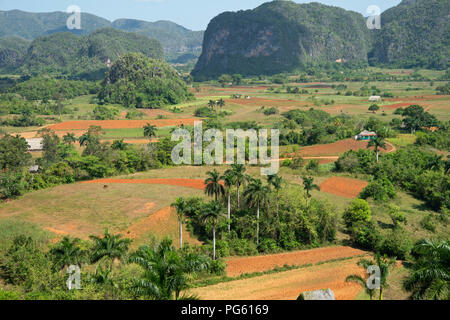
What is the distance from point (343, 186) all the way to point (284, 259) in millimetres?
17435

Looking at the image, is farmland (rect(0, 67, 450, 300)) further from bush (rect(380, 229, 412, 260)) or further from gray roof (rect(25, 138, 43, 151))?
gray roof (rect(25, 138, 43, 151))

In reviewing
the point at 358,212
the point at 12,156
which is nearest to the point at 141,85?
the point at 12,156

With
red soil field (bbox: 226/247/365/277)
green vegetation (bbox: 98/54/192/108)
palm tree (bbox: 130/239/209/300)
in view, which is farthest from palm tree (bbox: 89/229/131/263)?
green vegetation (bbox: 98/54/192/108)

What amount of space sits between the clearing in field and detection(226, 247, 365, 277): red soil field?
1229 mm

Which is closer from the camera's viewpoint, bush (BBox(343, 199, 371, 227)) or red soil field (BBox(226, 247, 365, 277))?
red soil field (BBox(226, 247, 365, 277))

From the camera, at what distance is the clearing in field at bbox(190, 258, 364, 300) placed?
70.8ft

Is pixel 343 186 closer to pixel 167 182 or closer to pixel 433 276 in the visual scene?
pixel 167 182

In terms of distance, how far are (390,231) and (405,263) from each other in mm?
3219

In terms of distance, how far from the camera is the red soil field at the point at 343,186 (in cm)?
3997

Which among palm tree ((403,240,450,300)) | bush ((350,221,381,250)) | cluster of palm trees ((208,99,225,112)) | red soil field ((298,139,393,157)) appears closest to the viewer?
palm tree ((403,240,450,300))

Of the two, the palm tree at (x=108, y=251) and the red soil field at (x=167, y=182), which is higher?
the palm tree at (x=108, y=251)

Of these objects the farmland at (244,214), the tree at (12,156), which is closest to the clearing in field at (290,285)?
the farmland at (244,214)

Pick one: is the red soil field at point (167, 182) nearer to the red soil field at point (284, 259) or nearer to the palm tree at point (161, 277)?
the red soil field at point (284, 259)

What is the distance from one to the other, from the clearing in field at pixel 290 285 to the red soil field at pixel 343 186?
1472 cm
